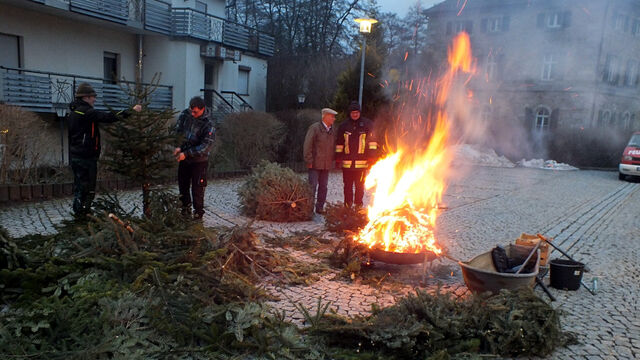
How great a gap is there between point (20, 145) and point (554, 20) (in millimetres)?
10460

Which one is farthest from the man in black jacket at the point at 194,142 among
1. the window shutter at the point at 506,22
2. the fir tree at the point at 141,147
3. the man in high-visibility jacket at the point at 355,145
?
the window shutter at the point at 506,22

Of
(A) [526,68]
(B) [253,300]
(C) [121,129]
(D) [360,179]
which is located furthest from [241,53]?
(B) [253,300]

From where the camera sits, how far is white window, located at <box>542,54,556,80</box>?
11.8 m

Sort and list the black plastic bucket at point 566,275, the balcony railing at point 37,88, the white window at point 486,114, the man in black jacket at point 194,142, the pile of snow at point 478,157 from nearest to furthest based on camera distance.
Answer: the black plastic bucket at point 566,275
the man in black jacket at point 194,142
the balcony railing at point 37,88
the white window at point 486,114
the pile of snow at point 478,157

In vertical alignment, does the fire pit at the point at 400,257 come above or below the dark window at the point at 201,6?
below

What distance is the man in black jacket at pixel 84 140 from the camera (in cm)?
675

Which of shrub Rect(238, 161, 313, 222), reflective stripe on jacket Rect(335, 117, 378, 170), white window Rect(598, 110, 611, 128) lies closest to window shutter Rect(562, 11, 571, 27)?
reflective stripe on jacket Rect(335, 117, 378, 170)

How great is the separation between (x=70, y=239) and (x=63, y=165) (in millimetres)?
6140

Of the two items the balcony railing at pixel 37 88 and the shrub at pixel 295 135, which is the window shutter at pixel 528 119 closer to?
the shrub at pixel 295 135

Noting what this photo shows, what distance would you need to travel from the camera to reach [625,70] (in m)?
11.3

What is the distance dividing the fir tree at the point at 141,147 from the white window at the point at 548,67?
9292 mm

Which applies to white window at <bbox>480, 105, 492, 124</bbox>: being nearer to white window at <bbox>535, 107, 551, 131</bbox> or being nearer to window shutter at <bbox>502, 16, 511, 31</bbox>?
white window at <bbox>535, 107, 551, 131</bbox>

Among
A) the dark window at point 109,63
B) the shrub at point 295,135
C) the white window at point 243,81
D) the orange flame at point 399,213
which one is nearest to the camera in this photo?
the orange flame at point 399,213

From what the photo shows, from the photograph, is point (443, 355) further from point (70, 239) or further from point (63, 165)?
point (63, 165)
